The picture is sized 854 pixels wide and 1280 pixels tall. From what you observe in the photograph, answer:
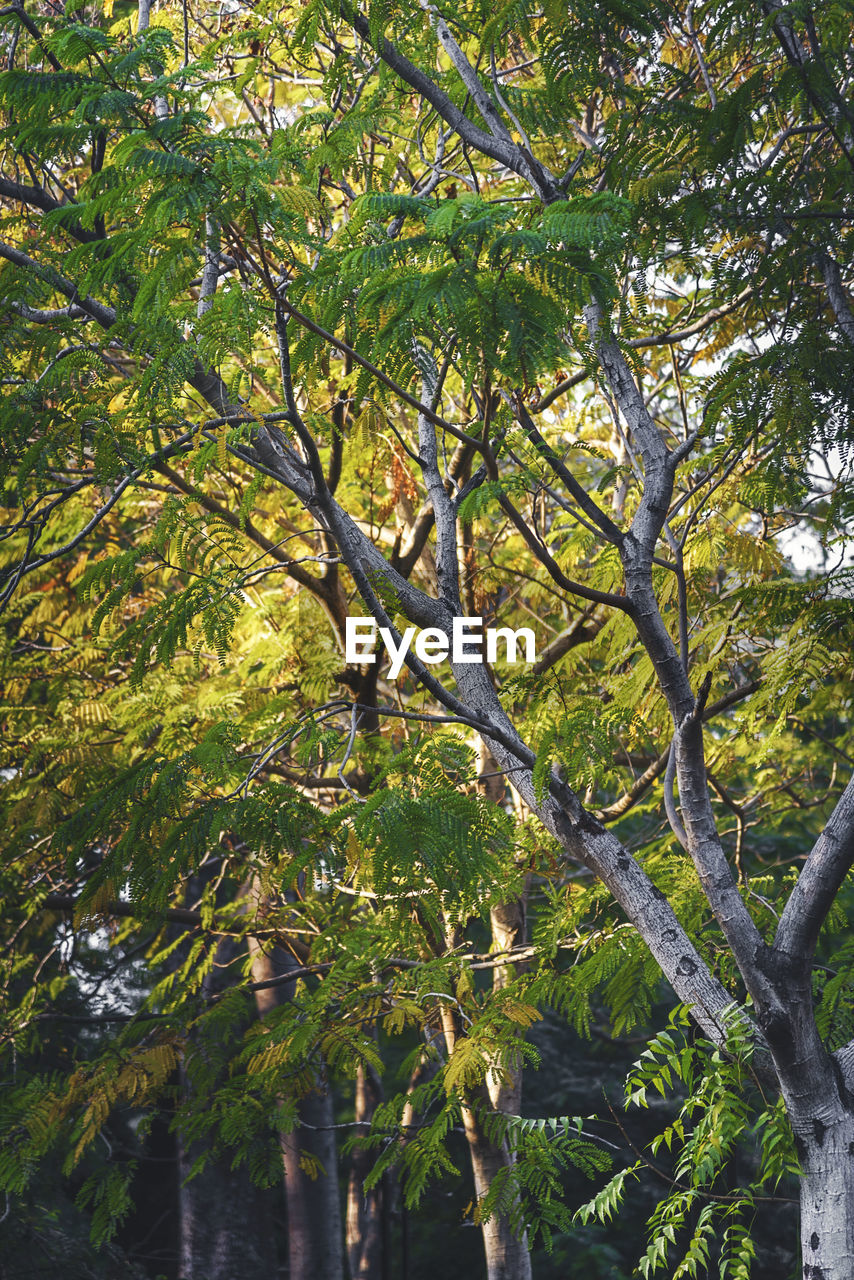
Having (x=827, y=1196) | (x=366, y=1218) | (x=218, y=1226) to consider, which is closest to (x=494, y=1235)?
(x=827, y=1196)

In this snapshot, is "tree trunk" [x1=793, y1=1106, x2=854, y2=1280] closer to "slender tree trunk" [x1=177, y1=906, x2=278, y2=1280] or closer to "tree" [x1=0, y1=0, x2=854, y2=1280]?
"tree" [x1=0, y1=0, x2=854, y2=1280]

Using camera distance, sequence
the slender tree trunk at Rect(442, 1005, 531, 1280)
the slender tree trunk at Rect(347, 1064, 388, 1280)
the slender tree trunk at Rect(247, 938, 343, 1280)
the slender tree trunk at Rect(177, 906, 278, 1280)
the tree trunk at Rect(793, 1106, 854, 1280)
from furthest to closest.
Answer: the slender tree trunk at Rect(347, 1064, 388, 1280) < the slender tree trunk at Rect(177, 906, 278, 1280) < the slender tree trunk at Rect(247, 938, 343, 1280) < the slender tree trunk at Rect(442, 1005, 531, 1280) < the tree trunk at Rect(793, 1106, 854, 1280)

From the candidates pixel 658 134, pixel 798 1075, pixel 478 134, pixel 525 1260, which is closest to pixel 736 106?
pixel 658 134

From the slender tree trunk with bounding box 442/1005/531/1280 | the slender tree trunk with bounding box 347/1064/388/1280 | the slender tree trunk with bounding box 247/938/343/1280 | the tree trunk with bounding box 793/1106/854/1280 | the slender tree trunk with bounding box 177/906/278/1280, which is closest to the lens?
the tree trunk with bounding box 793/1106/854/1280

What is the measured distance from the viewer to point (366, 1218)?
1027cm

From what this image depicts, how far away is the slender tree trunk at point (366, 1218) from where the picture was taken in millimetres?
9758

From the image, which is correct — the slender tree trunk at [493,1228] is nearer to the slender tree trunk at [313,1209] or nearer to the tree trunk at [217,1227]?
the slender tree trunk at [313,1209]

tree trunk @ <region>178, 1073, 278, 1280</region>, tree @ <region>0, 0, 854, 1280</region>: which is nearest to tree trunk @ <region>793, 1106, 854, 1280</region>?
tree @ <region>0, 0, 854, 1280</region>

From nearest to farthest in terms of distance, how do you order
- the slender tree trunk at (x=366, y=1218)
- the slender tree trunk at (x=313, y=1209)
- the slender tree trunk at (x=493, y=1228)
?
the slender tree trunk at (x=493, y=1228) < the slender tree trunk at (x=313, y=1209) < the slender tree trunk at (x=366, y=1218)

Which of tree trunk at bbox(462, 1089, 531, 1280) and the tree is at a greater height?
the tree

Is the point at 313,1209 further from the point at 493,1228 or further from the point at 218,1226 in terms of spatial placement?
the point at 493,1228

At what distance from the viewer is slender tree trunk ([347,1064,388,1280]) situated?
9758 millimetres

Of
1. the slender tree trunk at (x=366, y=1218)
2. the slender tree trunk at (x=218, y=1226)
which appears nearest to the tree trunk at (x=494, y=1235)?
the slender tree trunk at (x=366, y=1218)

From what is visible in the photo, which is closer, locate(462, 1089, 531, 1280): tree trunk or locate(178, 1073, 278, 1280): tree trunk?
locate(462, 1089, 531, 1280): tree trunk
